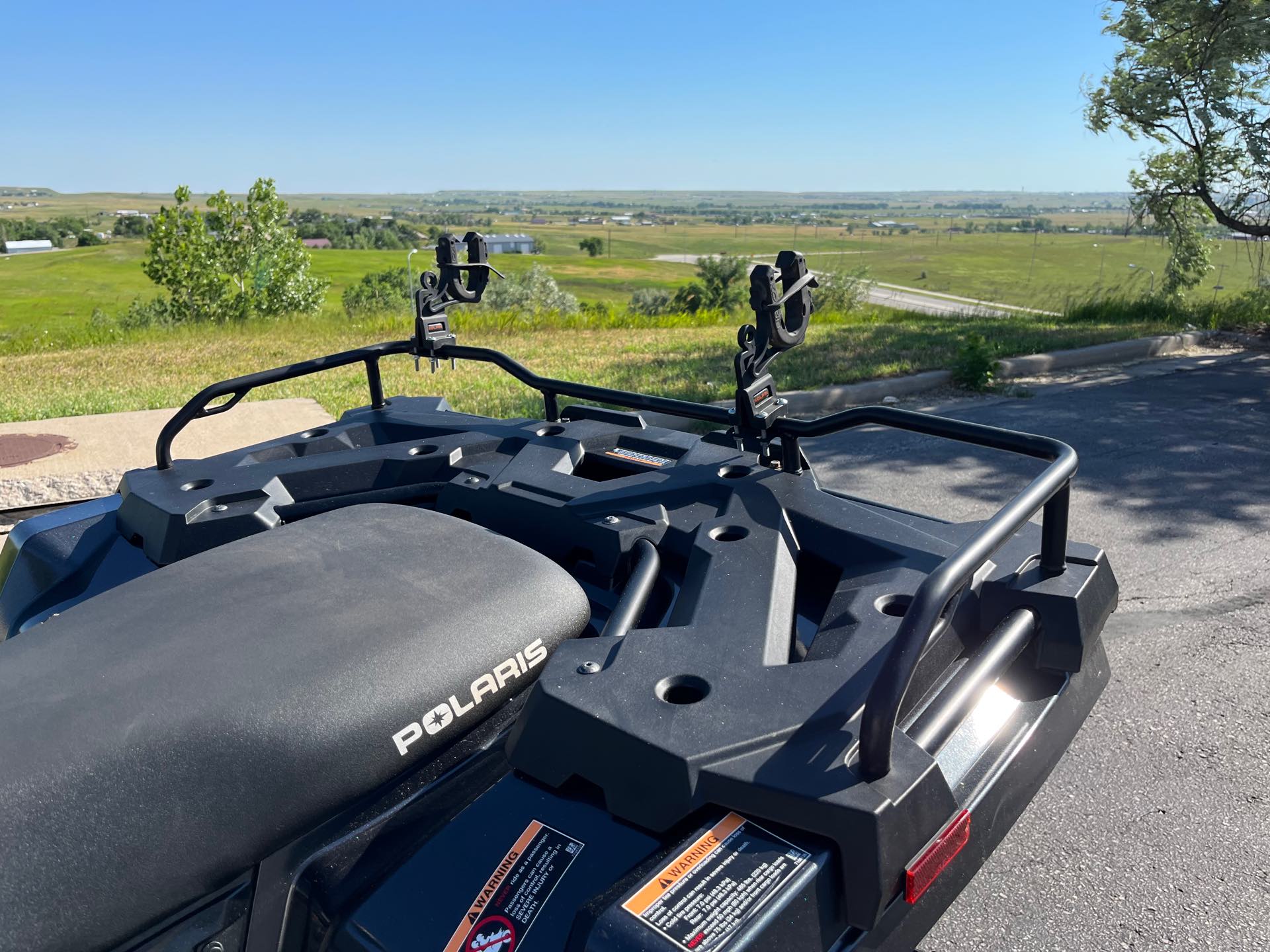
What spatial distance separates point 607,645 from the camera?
172 cm

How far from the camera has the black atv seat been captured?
1.33 meters

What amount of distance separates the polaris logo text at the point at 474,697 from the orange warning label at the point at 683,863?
0.50m

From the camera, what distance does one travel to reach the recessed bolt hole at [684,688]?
5.27ft

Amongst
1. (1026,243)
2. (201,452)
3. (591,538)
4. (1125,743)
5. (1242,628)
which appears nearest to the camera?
(591,538)

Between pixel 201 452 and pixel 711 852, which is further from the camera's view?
pixel 201 452

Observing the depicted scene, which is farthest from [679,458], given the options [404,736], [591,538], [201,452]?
[201,452]

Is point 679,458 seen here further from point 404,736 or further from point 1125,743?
point 1125,743

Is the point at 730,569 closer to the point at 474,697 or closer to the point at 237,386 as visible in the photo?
the point at 474,697

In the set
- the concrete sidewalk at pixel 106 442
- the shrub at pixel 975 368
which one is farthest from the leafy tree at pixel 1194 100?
the concrete sidewalk at pixel 106 442

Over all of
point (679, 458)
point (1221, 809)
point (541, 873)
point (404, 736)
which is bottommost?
point (1221, 809)

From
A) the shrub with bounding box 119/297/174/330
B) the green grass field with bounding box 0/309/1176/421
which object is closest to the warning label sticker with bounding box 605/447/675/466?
the green grass field with bounding box 0/309/1176/421

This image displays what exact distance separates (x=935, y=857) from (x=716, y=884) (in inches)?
14.7

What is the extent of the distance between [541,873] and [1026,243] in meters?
51.3

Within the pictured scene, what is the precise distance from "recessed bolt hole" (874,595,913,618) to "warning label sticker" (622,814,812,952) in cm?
63
